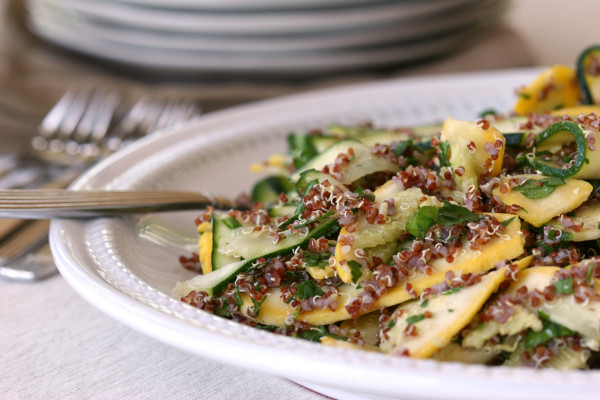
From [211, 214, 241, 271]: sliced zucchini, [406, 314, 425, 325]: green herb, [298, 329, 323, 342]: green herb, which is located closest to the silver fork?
[211, 214, 241, 271]: sliced zucchini

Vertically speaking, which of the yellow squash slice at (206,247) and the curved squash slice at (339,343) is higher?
the curved squash slice at (339,343)

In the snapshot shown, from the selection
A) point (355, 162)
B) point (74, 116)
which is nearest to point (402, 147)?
point (355, 162)

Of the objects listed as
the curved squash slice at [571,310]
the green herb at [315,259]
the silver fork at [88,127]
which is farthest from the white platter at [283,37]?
the curved squash slice at [571,310]

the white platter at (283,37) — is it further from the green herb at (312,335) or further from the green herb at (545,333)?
the green herb at (545,333)

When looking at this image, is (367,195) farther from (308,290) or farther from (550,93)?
(550,93)

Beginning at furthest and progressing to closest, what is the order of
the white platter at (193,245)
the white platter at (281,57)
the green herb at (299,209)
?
the white platter at (281,57) < the green herb at (299,209) < the white platter at (193,245)

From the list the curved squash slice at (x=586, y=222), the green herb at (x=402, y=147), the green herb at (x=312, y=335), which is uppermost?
the green herb at (x=402, y=147)
